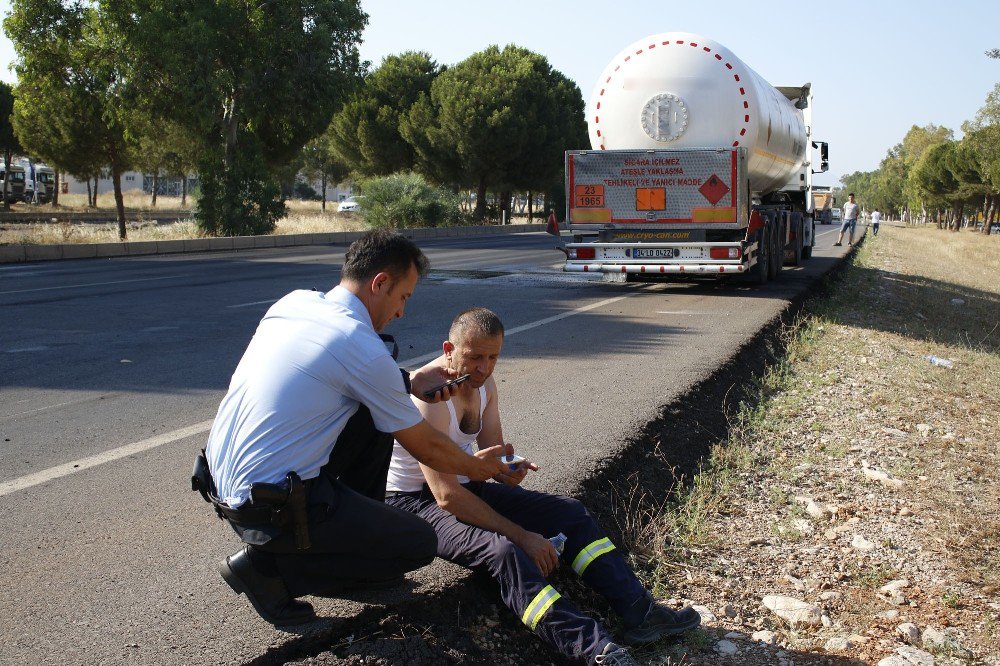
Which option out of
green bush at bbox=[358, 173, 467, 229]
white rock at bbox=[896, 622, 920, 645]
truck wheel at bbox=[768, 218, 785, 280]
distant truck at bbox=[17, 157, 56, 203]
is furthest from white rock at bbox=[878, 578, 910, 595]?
distant truck at bbox=[17, 157, 56, 203]

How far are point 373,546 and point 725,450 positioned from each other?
3468 mm

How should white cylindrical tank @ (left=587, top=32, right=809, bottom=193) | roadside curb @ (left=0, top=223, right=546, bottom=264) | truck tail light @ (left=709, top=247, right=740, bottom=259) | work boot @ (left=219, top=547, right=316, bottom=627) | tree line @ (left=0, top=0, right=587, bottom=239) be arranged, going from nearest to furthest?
work boot @ (left=219, top=547, right=316, bottom=627) < white cylindrical tank @ (left=587, top=32, right=809, bottom=193) < truck tail light @ (left=709, top=247, right=740, bottom=259) < roadside curb @ (left=0, top=223, right=546, bottom=264) < tree line @ (left=0, top=0, right=587, bottom=239)

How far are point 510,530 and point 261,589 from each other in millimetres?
917

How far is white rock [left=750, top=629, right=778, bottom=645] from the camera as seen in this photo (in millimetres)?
3553

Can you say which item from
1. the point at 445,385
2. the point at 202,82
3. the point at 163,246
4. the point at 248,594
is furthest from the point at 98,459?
the point at 202,82

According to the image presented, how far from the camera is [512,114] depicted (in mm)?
44531

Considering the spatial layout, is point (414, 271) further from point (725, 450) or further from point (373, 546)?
point (725, 450)

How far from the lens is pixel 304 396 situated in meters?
2.90

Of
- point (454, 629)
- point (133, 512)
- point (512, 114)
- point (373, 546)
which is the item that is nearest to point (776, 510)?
point (454, 629)

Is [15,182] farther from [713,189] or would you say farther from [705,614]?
[705,614]

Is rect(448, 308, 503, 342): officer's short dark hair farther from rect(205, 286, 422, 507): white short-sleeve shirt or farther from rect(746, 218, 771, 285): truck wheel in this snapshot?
rect(746, 218, 771, 285): truck wheel

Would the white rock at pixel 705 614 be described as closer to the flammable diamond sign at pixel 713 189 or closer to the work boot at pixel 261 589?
the work boot at pixel 261 589

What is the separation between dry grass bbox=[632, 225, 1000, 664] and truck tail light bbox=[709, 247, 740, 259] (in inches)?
130

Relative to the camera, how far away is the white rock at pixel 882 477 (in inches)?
211
